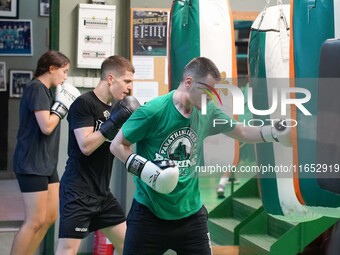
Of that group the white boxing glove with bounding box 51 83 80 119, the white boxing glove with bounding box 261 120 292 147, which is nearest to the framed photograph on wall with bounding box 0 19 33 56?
the white boxing glove with bounding box 51 83 80 119

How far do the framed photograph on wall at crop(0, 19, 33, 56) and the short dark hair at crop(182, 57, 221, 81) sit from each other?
5.80 metres

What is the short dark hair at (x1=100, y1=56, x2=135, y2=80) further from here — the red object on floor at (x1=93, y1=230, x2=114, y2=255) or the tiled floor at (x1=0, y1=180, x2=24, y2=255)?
the tiled floor at (x1=0, y1=180, x2=24, y2=255)

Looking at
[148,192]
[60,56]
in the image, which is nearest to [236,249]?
[60,56]

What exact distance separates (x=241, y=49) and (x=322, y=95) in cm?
756

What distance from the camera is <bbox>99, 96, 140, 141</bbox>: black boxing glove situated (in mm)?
4824

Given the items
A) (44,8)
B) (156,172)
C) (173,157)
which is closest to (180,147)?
(173,157)

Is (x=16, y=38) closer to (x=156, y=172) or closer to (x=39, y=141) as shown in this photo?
(x=39, y=141)

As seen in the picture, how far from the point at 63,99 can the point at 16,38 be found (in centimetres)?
395

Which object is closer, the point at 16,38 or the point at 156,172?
the point at 156,172

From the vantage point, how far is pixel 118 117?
190 inches

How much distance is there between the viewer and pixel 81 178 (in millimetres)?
5141

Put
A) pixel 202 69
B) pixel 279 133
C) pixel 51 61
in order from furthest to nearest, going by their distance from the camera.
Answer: pixel 51 61 < pixel 202 69 < pixel 279 133

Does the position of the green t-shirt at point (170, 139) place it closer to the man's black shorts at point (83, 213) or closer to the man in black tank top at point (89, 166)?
the man in black tank top at point (89, 166)

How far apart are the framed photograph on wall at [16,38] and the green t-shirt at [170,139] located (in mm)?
5584
